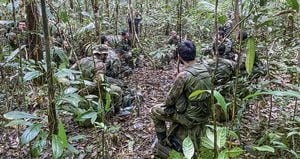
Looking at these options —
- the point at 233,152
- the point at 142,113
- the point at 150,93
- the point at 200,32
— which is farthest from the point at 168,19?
the point at 233,152

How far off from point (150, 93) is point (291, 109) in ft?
9.08

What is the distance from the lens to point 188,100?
3.54 meters

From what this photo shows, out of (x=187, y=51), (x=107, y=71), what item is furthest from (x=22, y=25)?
(x=187, y=51)

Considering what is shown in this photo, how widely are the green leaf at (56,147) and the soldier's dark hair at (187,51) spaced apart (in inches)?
73.1

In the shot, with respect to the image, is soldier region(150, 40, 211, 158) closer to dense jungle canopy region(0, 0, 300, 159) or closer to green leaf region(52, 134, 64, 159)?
dense jungle canopy region(0, 0, 300, 159)

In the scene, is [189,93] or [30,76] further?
[189,93]

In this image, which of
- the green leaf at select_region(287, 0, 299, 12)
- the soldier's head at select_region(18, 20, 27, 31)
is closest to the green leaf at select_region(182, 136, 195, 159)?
the green leaf at select_region(287, 0, 299, 12)

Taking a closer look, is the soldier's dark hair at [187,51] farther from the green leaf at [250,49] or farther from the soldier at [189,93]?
→ the green leaf at [250,49]

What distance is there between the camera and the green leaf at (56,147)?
6.28 feet

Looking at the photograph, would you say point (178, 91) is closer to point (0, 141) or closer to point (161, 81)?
point (0, 141)

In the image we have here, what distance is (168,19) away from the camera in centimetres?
1130

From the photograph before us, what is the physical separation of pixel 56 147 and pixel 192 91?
1.83 m

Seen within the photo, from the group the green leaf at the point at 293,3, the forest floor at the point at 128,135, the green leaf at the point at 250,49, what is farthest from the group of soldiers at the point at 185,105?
the green leaf at the point at 250,49

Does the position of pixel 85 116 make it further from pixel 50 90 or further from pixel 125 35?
pixel 125 35
